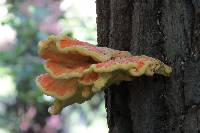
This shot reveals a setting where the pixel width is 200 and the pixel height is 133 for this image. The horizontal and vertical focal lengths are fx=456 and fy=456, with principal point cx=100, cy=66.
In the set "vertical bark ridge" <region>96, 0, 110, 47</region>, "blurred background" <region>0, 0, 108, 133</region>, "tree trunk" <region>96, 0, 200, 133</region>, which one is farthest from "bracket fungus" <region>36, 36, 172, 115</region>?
"blurred background" <region>0, 0, 108, 133</region>

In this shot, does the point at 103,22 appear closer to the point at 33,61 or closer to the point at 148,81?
the point at 148,81

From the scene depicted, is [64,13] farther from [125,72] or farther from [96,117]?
[125,72]

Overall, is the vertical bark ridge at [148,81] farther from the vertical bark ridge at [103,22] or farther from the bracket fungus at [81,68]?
the vertical bark ridge at [103,22]

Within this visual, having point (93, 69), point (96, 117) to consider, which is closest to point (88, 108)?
point (96, 117)

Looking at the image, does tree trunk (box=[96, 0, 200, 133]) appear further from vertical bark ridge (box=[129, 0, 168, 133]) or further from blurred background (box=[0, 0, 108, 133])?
blurred background (box=[0, 0, 108, 133])

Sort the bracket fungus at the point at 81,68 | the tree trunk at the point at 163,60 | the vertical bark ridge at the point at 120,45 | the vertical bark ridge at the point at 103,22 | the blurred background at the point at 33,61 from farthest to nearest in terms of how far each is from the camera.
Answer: the blurred background at the point at 33,61 → the vertical bark ridge at the point at 103,22 → the vertical bark ridge at the point at 120,45 → the tree trunk at the point at 163,60 → the bracket fungus at the point at 81,68

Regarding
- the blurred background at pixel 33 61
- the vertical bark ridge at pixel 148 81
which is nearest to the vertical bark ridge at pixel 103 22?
the vertical bark ridge at pixel 148 81

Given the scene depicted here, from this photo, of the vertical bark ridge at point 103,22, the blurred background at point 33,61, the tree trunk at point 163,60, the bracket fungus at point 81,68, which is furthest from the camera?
the blurred background at point 33,61
